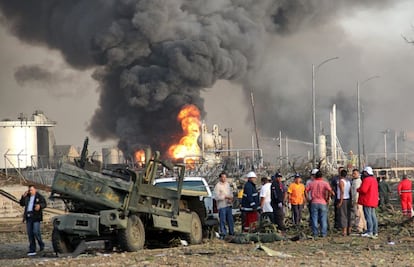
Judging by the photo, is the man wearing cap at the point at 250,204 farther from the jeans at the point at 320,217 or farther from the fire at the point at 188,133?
the fire at the point at 188,133

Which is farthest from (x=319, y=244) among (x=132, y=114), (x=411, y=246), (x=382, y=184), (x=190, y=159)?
(x=132, y=114)

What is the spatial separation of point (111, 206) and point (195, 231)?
325cm

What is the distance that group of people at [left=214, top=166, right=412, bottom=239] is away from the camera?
20062 millimetres

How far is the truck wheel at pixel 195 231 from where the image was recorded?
1925cm

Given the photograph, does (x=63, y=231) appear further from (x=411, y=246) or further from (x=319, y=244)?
(x=411, y=246)

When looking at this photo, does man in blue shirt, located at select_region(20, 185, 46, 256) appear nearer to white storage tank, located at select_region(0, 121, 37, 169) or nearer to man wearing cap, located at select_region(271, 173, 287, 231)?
man wearing cap, located at select_region(271, 173, 287, 231)

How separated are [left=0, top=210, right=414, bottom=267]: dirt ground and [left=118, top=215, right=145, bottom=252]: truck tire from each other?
0.62 feet

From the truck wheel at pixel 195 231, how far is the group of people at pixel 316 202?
1.67m

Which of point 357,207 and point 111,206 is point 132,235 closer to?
point 111,206

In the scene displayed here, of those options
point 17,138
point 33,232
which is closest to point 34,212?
point 33,232

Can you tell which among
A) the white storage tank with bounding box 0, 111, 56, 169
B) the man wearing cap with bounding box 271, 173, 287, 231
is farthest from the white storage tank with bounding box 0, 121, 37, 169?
the man wearing cap with bounding box 271, 173, 287, 231

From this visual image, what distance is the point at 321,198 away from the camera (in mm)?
Answer: 20547

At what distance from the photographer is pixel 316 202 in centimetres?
2056

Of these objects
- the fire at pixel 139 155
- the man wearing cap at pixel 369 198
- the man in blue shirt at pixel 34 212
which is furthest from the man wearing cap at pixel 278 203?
the fire at pixel 139 155
